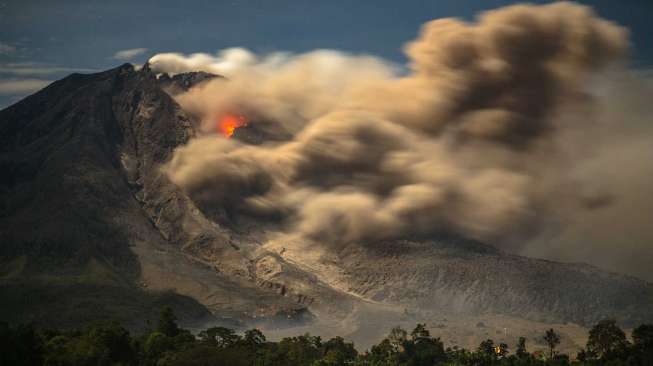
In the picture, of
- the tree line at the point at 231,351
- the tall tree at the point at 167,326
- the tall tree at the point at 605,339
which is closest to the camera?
the tree line at the point at 231,351

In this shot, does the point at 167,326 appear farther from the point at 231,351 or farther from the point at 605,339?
the point at 605,339

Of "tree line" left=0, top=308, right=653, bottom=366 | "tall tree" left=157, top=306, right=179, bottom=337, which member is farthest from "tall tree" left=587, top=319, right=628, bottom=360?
"tall tree" left=157, top=306, right=179, bottom=337

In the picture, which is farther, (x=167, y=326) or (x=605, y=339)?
(x=167, y=326)

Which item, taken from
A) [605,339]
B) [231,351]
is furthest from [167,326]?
[605,339]

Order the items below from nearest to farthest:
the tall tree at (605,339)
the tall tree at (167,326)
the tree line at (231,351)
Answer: the tree line at (231,351)
the tall tree at (605,339)
the tall tree at (167,326)

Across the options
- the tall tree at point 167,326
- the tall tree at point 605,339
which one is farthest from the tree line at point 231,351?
the tall tree at point 167,326

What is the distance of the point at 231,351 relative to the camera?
104562mm

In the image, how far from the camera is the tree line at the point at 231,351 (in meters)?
93.0

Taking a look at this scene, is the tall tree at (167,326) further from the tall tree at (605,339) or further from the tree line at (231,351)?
the tall tree at (605,339)

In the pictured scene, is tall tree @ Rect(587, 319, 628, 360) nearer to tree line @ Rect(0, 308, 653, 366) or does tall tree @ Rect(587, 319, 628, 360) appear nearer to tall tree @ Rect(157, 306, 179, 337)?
tree line @ Rect(0, 308, 653, 366)

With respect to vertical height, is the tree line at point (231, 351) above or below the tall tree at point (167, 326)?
below

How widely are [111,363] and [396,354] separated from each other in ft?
174

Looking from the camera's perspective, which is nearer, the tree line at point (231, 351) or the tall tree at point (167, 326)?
the tree line at point (231, 351)

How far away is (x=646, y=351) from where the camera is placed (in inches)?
4306
